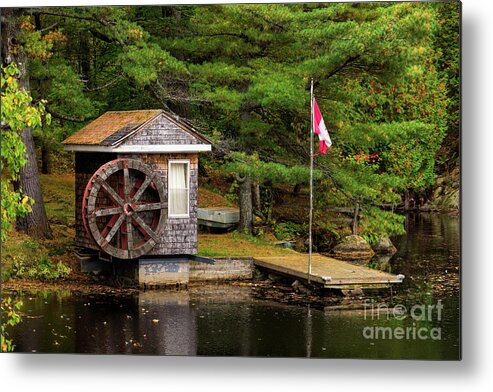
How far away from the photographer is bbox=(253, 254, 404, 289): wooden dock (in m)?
14.5

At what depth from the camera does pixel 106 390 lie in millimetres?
12672

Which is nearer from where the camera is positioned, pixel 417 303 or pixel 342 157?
pixel 417 303

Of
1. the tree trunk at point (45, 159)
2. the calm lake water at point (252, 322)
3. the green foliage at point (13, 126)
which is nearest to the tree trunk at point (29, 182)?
the tree trunk at point (45, 159)

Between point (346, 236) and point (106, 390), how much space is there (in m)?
3.84

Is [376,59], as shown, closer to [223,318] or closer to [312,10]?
[312,10]

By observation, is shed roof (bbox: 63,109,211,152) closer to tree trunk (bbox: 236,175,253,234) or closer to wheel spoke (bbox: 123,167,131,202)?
wheel spoke (bbox: 123,167,131,202)

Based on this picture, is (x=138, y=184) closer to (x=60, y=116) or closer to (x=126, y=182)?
(x=126, y=182)

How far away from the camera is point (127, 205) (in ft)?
49.5

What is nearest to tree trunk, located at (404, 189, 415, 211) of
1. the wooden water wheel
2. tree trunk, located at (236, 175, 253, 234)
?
tree trunk, located at (236, 175, 253, 234)

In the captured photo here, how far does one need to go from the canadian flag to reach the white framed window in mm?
1406

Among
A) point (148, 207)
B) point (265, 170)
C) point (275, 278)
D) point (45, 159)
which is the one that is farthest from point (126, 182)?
point (275, 278)

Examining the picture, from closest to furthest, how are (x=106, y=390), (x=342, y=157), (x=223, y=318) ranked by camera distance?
(x=106, y=390) → (x=223, y=318) → (x=342, y=157)

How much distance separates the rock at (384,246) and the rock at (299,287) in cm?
113

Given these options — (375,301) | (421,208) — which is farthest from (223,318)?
(421,208)
